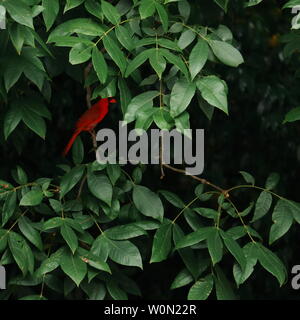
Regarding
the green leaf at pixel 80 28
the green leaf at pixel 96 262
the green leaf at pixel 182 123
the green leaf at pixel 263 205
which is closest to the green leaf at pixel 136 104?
the green leaf at pixel 182 123

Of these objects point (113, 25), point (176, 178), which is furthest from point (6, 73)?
point (176, 178)

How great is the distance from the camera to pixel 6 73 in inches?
68.2

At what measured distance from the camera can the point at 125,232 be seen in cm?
182

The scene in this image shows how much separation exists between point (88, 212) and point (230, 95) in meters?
1.51

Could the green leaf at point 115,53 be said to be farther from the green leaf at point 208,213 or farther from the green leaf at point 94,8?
the green leaf at point 208,213

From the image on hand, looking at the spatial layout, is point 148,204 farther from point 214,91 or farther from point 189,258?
point 214,91

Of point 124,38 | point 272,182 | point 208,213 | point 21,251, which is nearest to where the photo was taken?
point 124,38

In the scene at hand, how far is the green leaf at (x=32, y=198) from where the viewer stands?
69.9 inches

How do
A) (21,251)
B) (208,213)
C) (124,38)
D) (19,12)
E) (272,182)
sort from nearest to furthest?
(19,12), (124,38), (21,251), (208,213), (272,182)

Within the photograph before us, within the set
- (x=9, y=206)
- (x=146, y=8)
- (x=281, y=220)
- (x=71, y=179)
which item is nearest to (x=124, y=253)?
(x=71, y=179)

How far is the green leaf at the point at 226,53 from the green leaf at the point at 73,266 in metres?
0.69

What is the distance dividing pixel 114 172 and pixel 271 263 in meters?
0.52

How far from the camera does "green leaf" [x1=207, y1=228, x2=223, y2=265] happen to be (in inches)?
67.1

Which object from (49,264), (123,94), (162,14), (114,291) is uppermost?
(162,14)
